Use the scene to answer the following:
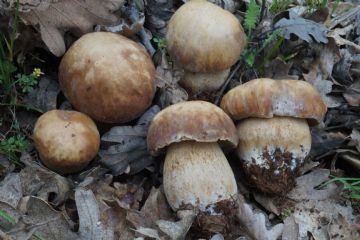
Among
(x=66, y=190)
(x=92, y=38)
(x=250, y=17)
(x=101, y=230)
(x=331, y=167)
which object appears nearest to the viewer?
(x=101, y=230)

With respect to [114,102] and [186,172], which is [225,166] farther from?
[114,102]

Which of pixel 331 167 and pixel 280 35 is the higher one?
pixel 280 35

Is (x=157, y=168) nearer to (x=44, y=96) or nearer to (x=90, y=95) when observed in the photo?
(x=90, y=95)

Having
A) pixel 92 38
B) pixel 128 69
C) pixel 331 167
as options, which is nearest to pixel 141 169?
pixel 128 69

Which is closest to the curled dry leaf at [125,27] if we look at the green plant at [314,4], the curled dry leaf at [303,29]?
the curled dry leaf at [303,29]

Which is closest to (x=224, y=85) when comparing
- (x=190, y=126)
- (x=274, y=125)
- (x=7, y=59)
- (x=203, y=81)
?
(x=203, y=81)
